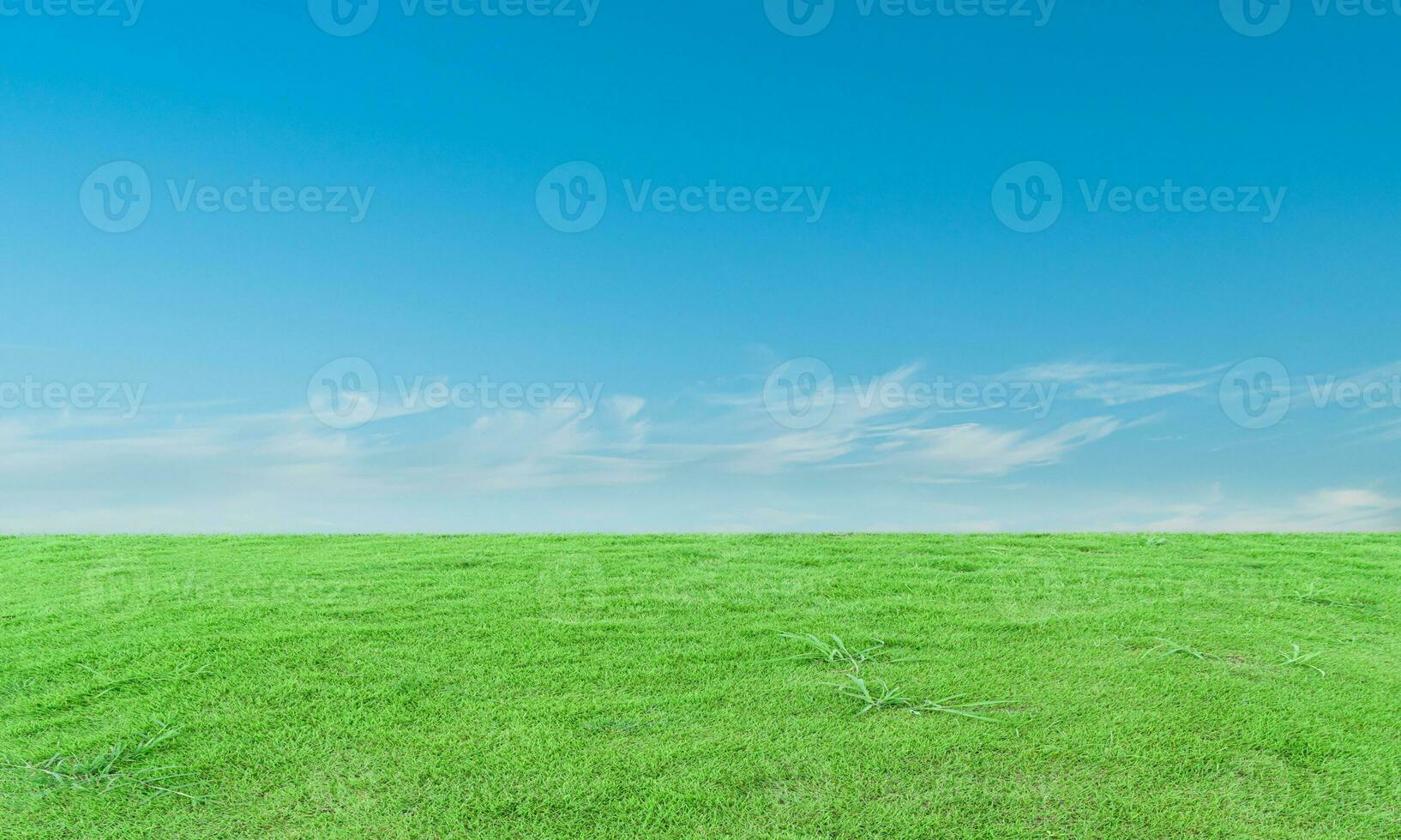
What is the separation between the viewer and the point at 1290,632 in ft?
16.8

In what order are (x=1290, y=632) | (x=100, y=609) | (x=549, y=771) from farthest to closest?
1. (x=100, y=609)
2. (x=1290, y=632)
3. (x=549, y=771)

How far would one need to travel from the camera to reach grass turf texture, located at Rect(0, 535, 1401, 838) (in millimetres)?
3107

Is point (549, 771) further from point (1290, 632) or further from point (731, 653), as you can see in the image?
point (1290, 632)

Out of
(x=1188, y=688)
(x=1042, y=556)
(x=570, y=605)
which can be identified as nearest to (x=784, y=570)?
(x=570, y=605)

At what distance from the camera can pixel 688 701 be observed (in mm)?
3879

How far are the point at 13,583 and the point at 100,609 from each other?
1718 mm

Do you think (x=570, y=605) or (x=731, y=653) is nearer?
(x=731, y=653)

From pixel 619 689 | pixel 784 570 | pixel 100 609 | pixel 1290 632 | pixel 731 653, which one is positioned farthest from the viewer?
pixel 784 570

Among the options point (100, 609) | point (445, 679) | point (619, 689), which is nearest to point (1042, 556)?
point (619, 689)

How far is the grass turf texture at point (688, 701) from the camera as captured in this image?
3.11 meters

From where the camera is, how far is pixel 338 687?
4.09 m

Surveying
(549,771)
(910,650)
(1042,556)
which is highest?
(1042,556)

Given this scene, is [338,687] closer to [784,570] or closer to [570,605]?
[570,605]

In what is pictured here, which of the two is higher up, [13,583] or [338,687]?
[13,583]
